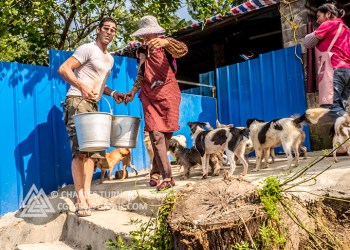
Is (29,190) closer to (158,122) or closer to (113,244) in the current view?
(158,122)

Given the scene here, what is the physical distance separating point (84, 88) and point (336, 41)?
336cm

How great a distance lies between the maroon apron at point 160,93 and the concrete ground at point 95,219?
809 mm

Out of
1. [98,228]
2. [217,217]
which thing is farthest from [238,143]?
[217,217]

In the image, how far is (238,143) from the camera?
5559mm

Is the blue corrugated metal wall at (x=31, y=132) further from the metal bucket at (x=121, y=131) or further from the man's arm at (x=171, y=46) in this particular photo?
the man's arm at (x=171, y=46)

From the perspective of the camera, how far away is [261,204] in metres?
2.44

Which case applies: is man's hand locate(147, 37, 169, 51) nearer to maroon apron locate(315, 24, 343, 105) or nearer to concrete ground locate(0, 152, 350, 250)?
concrete ground locate(0, 152, 350, 250)

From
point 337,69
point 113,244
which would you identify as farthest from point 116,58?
point 113,244

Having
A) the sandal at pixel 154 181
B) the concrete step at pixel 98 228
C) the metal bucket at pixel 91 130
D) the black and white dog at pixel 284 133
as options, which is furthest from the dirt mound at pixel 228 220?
the black and white dog at pixel 284 133

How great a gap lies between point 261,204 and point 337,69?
327 centimetres

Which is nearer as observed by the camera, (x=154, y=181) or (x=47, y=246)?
(x=47, y=246)

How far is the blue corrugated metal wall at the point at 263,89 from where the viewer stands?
292 inches

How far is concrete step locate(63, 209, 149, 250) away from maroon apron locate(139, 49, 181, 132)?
1147 millimetres

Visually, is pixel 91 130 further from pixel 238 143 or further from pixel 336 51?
pixel 336 51
